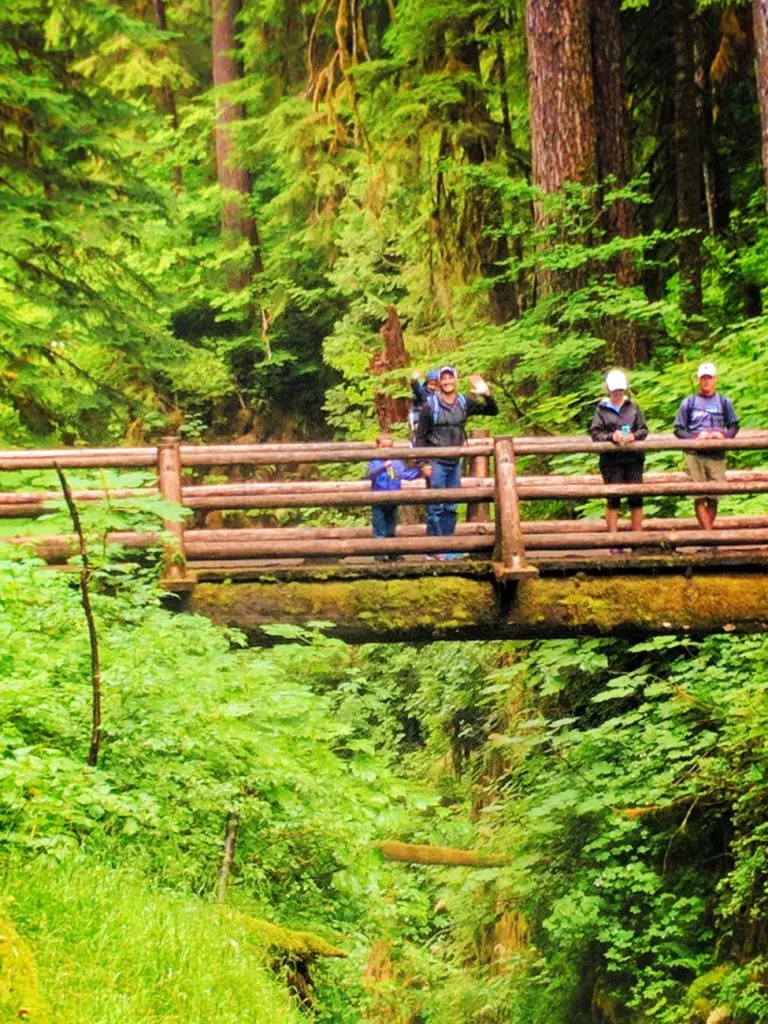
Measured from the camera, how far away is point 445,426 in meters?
11.1

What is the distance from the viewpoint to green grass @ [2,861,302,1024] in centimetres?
474

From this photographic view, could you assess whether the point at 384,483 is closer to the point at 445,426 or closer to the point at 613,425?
the point at 445,426

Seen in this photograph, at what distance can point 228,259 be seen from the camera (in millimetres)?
27453

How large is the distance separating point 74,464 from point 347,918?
12.3ft

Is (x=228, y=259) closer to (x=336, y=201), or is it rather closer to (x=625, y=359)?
(x=336, y=201)

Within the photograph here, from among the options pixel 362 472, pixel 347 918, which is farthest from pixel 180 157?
pixel 347 918

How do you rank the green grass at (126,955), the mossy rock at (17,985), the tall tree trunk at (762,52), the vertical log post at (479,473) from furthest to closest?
the tall tree trunk at (762,52) → the vertical log post at (479,473) → the green grass at (126,955) → the mossy rock at (17,985)

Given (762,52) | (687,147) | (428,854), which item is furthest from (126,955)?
(687,147)

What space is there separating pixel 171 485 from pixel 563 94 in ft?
24.8

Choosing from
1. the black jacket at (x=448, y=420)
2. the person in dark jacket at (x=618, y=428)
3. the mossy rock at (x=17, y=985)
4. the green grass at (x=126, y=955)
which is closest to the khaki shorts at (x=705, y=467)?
the person in dark jacket at (x=618, y=428)

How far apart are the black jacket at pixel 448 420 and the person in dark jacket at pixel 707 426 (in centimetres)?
156

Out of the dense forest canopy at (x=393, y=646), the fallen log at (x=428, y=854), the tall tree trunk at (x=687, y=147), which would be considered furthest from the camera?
the tall tree trunk at (x=687, y=147)

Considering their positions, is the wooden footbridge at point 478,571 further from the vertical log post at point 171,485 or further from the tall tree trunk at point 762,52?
the tall tree trunk at point 762,52

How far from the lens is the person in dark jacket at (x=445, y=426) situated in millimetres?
10984
